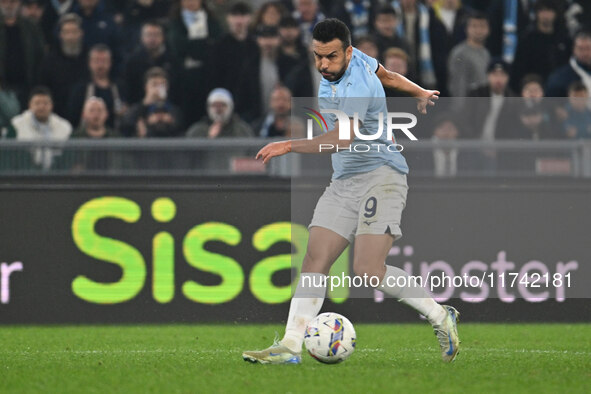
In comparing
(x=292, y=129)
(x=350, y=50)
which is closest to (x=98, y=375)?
(x=350, y=50)

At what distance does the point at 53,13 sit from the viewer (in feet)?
44.2

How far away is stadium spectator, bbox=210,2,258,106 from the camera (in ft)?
41.3

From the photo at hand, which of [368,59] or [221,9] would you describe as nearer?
[368,59]

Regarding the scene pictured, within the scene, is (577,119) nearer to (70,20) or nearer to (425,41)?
(425,41)

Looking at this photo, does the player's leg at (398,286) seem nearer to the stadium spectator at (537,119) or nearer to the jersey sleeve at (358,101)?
the jersey sleeve at (358,101)

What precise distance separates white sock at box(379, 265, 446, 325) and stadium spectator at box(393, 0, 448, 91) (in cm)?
580

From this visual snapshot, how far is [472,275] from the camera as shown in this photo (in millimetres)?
10906

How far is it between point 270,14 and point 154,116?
6.49 ft

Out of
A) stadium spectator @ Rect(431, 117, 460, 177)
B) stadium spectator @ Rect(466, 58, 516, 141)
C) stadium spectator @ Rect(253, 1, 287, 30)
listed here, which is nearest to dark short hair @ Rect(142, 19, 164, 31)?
stadium spectator @ Rect(253, 1, 287, 30)

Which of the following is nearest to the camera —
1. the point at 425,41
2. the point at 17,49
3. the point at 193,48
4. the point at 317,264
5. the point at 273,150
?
the point at 273,150

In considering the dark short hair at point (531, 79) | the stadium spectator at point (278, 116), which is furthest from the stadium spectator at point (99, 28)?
the dark short hair at point (531, 79)

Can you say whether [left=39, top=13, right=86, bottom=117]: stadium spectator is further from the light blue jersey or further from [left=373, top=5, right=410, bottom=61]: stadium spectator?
the light blue jersey

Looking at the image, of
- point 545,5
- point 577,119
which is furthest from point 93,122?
point 545,5

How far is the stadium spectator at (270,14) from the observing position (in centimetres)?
1292
